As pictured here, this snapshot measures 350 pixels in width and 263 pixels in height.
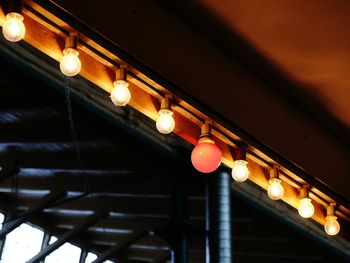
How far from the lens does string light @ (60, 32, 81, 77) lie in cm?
252

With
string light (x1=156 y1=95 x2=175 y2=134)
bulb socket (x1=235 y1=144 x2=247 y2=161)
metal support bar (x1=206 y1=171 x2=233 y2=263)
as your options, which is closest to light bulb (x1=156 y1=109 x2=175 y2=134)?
string light (x1=156 y1=95 x2=175 y2=134)

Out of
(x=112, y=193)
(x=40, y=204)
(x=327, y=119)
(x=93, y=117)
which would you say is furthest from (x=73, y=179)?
(x=327, y=119)

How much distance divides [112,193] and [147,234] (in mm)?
2658

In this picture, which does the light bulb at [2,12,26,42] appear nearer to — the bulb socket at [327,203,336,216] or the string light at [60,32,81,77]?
the string light at [60,32,81,77]

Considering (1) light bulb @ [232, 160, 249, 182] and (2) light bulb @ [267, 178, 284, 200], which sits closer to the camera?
(1) light bulb @ [232, 160, 249, 182]

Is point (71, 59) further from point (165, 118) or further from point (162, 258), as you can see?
point (162, 258)

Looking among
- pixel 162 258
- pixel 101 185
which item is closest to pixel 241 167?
pixel 101 185

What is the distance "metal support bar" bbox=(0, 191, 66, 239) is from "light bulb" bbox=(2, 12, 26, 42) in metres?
10.5

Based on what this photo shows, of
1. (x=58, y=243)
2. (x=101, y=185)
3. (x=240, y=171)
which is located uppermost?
(x=58, y=243)

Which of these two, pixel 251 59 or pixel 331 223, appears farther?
pixel 331 223

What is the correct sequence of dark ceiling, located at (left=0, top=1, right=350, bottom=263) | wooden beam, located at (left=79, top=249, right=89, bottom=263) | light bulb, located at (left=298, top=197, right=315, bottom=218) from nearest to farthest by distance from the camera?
dark ceiling, located at (left=0, top=1, right=350, bottom=263), light bulb, located at (left=298, top=197, right=315, bottom=218), wooden beam, located at (left=79, top=249, right=89, bottom=263)

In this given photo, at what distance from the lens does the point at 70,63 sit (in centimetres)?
253

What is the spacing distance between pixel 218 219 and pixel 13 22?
5.76m

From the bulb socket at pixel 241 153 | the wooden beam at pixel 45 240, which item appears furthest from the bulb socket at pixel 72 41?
the wooden beam at pixel 45 240
